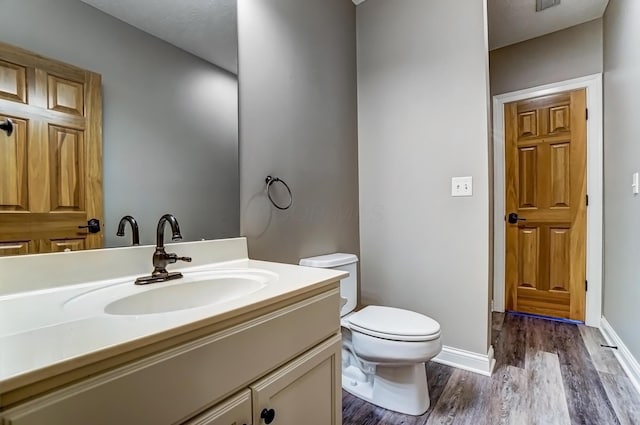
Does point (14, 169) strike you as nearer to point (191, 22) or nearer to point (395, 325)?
point (191, 22)

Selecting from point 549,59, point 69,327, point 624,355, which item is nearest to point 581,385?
point 624,355

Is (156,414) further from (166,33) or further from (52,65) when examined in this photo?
(166,33)

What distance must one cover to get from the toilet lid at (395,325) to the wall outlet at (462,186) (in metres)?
0.79

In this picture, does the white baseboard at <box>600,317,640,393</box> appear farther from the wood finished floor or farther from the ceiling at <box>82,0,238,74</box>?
the ceiling at <box>82,0,238,74</box>

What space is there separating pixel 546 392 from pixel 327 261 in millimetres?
1329

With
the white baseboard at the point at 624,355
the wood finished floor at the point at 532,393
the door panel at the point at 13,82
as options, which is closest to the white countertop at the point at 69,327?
the door panel at the point at 13,82

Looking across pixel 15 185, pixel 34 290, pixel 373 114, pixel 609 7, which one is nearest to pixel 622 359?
pixel 373 114

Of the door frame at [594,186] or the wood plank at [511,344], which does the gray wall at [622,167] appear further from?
the wood plank at [511,344]

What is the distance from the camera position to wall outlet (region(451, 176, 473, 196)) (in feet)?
6.00

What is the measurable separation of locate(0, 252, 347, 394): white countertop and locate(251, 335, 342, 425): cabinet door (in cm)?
20

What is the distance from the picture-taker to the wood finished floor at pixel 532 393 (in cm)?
142

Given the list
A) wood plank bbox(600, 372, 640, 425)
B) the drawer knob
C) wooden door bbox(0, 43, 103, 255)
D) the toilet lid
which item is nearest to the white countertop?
wooden door bbox(0, 43, 103, 255)

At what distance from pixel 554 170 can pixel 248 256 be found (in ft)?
9.07

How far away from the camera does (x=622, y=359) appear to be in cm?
188
